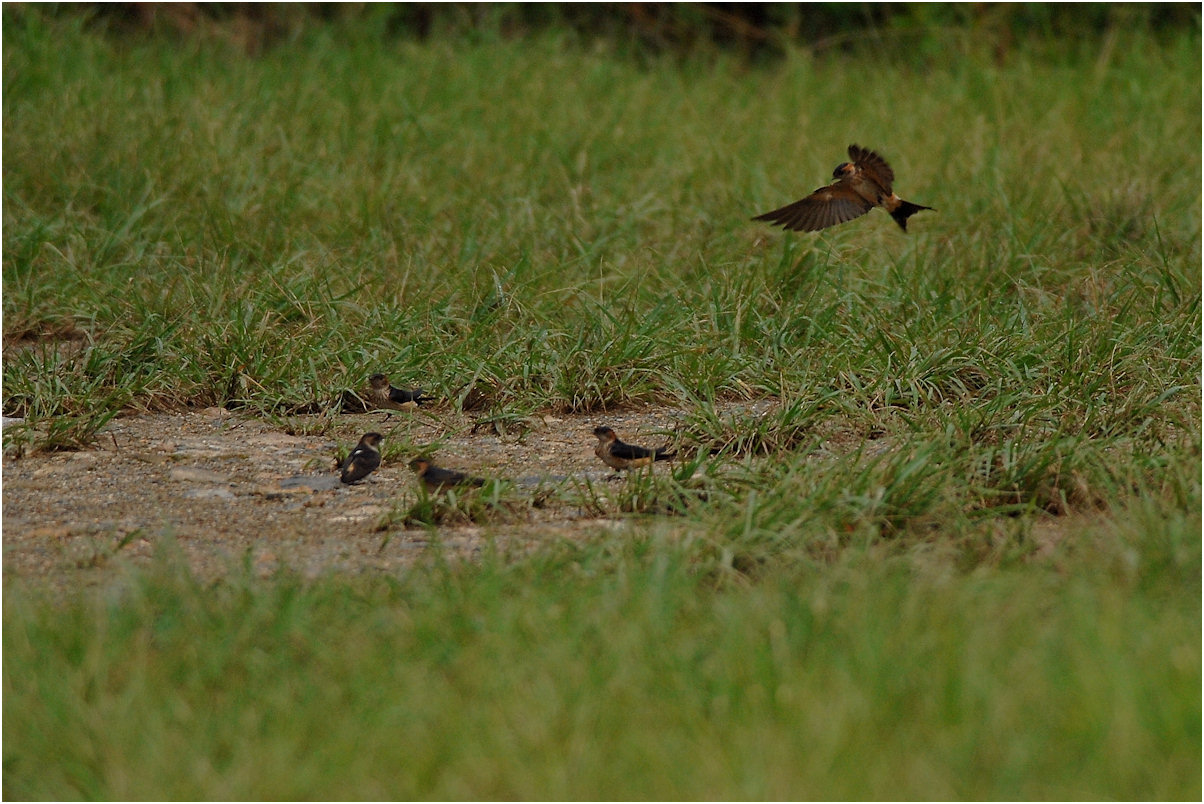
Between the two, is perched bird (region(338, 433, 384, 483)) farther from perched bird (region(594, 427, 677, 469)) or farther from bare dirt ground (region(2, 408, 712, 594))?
perched bird (region(594, 427, 677, 469))

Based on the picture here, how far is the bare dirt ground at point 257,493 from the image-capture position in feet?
11.8

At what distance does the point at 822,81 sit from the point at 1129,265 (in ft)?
12.5

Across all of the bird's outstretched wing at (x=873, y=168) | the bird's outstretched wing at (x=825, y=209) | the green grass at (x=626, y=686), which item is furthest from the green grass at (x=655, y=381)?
the bird's outstretched wing at (x=873, y=168)

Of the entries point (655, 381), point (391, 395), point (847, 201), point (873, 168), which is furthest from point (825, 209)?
point (391, 395)

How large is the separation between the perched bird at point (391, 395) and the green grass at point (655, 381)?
17 cm

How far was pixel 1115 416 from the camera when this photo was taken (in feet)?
13.9

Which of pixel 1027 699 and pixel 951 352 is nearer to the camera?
pixel 1027 699

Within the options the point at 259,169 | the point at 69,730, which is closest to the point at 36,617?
the point at 69,730

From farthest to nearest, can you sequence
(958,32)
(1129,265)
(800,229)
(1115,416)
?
1. (958,32)
2. (1129,265)
3. (800,229)
4. (1115,416)

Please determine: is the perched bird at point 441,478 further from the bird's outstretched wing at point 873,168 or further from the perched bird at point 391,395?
the bird's outstretched wing at point 873,168

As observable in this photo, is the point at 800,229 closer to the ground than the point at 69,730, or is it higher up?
higher up

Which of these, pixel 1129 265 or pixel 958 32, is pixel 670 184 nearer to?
pixel 1129 265

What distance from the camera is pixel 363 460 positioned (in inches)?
166

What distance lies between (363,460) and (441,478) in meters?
0.38
